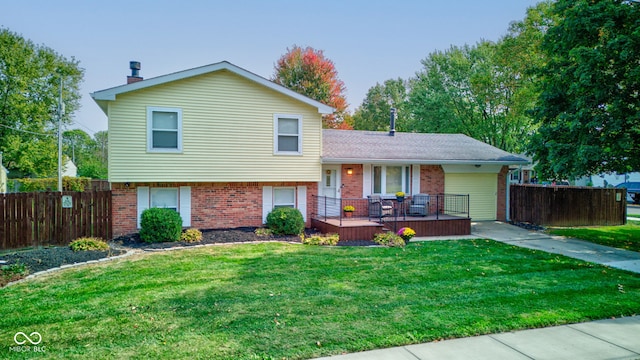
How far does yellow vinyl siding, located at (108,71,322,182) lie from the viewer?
38.2 ft

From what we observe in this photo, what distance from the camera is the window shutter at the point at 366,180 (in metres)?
15.0

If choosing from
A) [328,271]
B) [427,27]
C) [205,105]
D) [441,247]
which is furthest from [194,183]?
[427,27]

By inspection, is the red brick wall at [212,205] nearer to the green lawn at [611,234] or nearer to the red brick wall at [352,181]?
the red brick wall at [352,181]

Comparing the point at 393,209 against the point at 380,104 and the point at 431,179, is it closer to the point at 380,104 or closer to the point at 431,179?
the point at 431,179

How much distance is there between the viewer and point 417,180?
15.8 meters

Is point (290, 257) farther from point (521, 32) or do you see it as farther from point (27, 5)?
point (521, 32)

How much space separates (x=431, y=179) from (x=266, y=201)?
6.93m

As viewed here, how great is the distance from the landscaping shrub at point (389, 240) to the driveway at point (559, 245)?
Result: 3495mm

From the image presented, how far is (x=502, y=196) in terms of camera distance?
16922 millimetres

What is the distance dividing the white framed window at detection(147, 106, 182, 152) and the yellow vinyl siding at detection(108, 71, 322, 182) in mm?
141

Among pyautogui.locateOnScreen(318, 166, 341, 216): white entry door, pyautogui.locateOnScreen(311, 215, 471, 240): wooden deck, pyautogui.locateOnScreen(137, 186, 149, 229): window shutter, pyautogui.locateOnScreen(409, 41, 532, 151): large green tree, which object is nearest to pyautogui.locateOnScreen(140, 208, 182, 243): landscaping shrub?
pyautogui.locateOnScreen(137, 186, 149, 229): window shutter

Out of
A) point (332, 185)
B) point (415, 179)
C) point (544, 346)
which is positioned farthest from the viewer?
point (415, 179)

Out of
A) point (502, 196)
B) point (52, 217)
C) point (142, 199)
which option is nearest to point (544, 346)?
point (142, 199)

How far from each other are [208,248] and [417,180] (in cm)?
896
